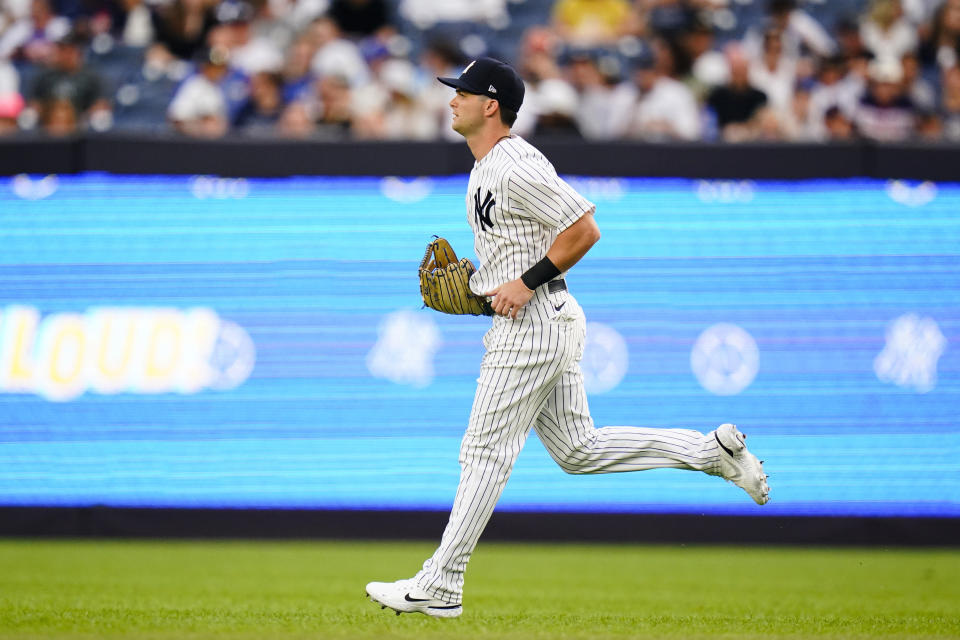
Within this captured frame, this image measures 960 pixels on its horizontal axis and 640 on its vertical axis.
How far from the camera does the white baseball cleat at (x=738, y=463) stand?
4.94m

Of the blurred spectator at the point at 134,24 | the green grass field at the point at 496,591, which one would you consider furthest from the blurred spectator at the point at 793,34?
the blurred spectator at the point at 134,24

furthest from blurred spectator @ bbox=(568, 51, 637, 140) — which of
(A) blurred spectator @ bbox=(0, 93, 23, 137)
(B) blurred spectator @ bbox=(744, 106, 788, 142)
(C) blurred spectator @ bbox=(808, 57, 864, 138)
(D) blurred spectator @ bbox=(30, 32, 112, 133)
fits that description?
(A) blurred spectator @ bbox=(0, 93, 23, 137)

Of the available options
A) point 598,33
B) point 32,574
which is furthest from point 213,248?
point 598,33

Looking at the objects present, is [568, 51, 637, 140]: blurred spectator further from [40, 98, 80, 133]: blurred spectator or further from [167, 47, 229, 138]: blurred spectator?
[40, 98, 80, 133]: blurred spectator

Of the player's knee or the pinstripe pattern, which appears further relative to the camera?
the player's knee

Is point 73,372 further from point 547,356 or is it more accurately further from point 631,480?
point 547,356

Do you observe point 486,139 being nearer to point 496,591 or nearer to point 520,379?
point 520,379

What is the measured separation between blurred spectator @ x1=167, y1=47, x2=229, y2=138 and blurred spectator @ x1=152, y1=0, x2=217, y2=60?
18.8 inches

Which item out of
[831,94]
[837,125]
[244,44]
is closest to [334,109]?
[244,44]

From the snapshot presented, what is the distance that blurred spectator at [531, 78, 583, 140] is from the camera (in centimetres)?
911

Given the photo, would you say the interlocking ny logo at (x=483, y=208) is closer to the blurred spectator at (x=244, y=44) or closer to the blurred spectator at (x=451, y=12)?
the blurred spectator at (x=244, y=44)

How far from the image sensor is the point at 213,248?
8.20 meters

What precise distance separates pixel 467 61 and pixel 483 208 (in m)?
6.07

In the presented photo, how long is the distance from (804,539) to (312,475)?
307 cm
